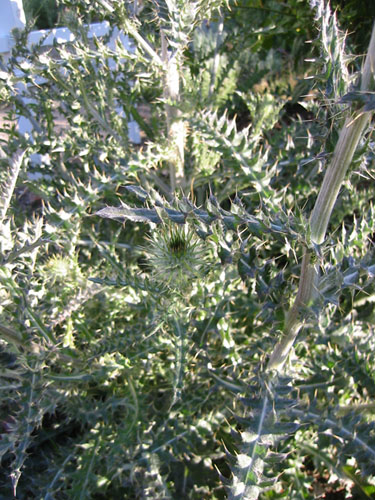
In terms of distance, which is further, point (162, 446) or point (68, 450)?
point (68, 450)

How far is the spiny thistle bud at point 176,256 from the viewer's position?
1.50 metres

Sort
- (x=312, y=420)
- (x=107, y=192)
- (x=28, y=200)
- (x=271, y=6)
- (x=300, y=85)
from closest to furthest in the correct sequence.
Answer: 1. (x=312, y=420)
2. (x=107, y=192)
3. (x=300, y=85)
4. (x=271, y=6)
5. (x=28, y=200)

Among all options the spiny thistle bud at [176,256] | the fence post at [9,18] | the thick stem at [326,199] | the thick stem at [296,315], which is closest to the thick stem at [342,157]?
the thick stem at [326,199]

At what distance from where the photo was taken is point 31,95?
8.95 feet

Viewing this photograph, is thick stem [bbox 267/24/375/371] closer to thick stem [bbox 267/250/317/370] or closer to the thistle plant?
thick stem [bbox 267/250/317/370]

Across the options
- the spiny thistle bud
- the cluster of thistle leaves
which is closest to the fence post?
the cluster of thistle leaves

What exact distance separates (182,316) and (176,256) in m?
0.43

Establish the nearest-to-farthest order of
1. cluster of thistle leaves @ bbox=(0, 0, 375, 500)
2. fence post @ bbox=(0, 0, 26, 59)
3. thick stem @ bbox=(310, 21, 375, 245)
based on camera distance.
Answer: thick stem @ bbox=(310, 21, 375, 245) < cluster of thistle leaves @ bbox=(0, 0, 375, 500) < fence post @ bbox=(0, 0, 26, 59)

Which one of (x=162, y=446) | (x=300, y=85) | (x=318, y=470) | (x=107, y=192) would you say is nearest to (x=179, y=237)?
(x=107, y=192)

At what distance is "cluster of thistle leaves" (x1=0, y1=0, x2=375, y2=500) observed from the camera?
1.50 metres

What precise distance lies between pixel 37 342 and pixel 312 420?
4.33ft

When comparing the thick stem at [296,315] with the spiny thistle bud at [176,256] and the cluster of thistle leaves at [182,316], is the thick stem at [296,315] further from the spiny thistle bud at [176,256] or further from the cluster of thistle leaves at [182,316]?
the spiny thistle bud at [176,256]

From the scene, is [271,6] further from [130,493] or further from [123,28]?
[130,493]

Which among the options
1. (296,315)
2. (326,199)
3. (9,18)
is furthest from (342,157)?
(9,18)
